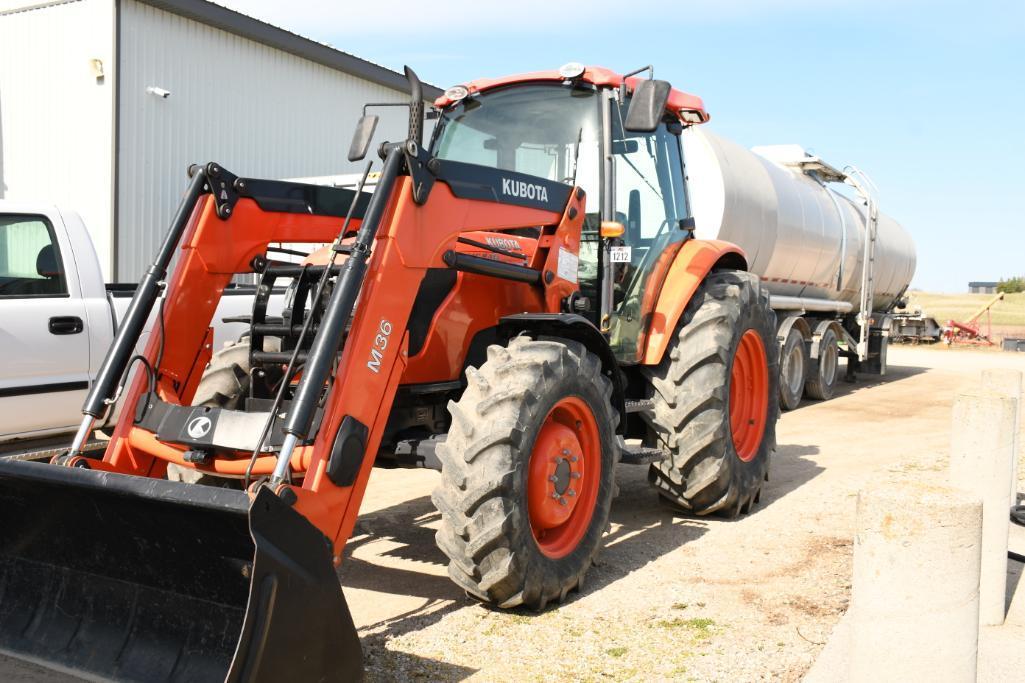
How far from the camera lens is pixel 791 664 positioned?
12.5 feet

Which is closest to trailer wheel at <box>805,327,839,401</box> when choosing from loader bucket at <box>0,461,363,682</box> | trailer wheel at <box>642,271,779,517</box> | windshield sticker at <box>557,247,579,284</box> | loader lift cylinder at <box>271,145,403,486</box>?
trailer wheel at <box>642,271,779,517</box>

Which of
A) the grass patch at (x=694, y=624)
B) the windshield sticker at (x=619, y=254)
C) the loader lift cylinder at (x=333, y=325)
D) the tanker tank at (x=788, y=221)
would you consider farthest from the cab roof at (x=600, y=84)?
the tanker tank at (x=788, y=221)

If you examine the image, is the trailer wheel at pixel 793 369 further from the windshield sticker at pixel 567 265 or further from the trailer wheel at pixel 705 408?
the windshield sticker at pixel 567 265

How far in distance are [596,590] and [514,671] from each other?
3.65ft

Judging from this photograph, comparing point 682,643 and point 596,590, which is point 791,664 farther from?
point 596,590

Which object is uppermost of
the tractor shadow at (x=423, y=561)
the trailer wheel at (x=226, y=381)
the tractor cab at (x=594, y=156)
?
the tractor cab at (x=594, y=156)

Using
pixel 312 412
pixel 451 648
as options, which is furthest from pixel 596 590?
pixel 312 412

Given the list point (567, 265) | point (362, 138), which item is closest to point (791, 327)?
point (567, 265)

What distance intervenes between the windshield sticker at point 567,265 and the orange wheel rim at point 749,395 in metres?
1.68

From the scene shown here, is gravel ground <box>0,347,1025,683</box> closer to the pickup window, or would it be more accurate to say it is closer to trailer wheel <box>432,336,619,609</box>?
trailer wheel <box>432,336,619,609</box>

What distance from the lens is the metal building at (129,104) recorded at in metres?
13.5

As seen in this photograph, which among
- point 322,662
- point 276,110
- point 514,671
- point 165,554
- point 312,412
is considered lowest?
point 514,671

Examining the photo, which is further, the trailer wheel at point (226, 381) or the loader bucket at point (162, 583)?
the trailer wheel at point (226, 381)

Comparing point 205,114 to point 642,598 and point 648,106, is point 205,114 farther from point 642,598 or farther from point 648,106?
point 642,598
